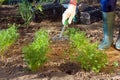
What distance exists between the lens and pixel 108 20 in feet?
14.3

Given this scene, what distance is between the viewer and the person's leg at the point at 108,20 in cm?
434

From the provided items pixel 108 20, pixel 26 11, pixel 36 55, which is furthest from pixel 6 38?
pixel 26 11

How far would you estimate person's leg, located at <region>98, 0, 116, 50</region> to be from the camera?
4.34 meters

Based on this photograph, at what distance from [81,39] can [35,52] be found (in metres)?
0.53

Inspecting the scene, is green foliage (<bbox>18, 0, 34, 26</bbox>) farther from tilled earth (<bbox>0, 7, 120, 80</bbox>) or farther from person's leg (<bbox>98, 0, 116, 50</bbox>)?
person's leg (<bbox>98, 0, 116, 50</bbox>)

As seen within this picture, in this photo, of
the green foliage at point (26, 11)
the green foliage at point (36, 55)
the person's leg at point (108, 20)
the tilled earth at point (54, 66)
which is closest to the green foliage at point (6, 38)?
the tilled earth at point (54, 66)

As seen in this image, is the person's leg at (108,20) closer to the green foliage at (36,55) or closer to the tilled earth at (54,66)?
the tilled earth at (54,66)

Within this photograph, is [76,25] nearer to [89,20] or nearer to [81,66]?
[89,20]

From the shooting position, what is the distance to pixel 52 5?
5.86 metres

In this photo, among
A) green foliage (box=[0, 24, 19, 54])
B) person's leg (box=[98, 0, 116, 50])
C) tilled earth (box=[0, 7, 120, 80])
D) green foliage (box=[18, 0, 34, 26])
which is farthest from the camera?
green foliage (box=[18, 0, 34, 26])

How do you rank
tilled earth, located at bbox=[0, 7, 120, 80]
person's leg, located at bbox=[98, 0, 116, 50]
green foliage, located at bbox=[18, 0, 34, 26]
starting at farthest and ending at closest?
green foliage, located at bbox=[18, 0, 34, 26] → person's leg, located at bbox=[98, 0, 116, 50] → tilled earth, located at bbox=[0, 7, 120, 80]

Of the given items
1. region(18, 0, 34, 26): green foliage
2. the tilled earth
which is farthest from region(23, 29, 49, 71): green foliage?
region(18, 0, 34, 26): green foliage

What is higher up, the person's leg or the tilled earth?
the person's leg

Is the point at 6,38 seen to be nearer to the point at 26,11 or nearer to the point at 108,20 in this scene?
the point at 108,20
